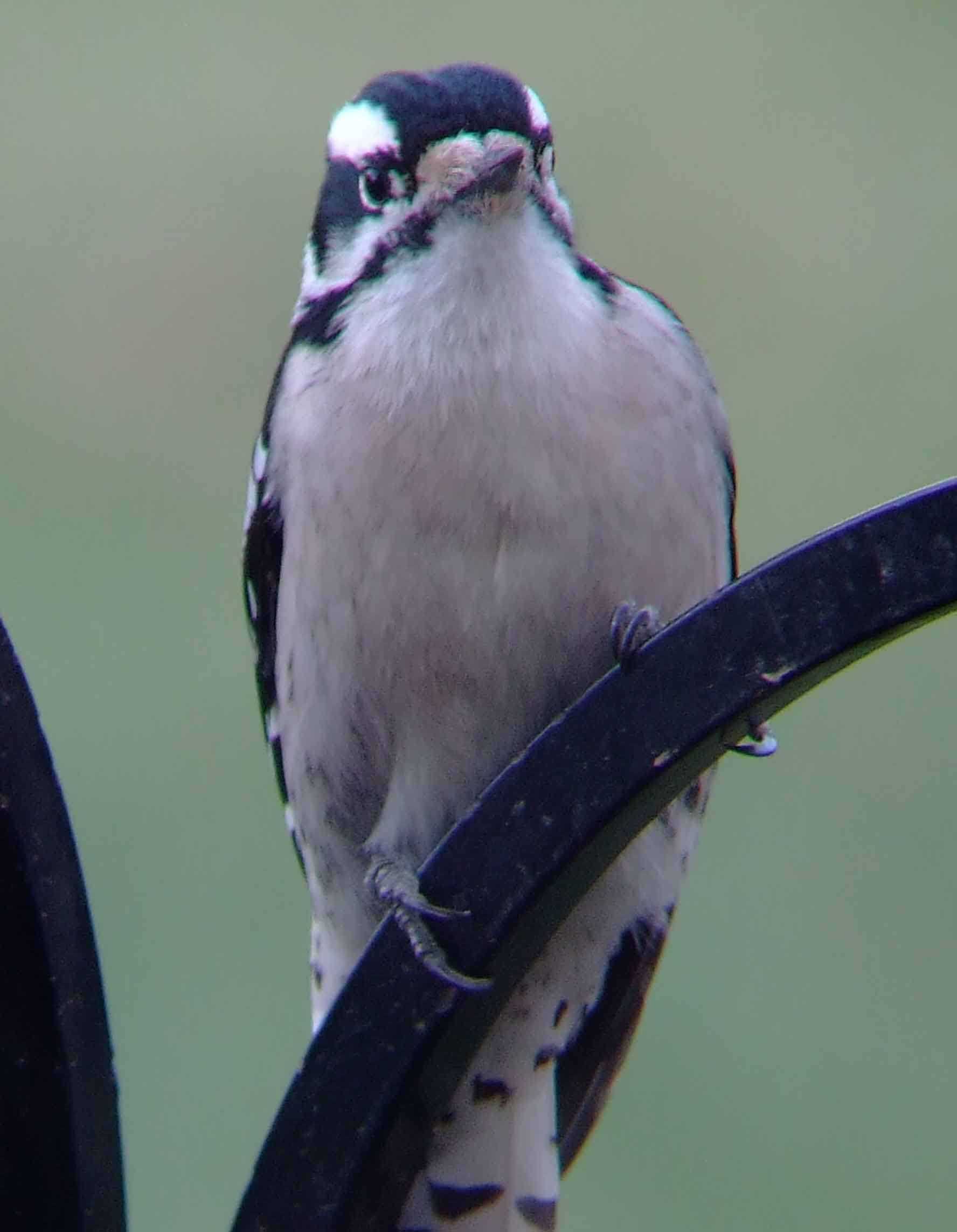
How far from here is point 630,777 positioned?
1.51m

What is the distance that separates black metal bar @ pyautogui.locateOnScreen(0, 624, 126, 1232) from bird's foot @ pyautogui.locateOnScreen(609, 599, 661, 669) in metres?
0.56

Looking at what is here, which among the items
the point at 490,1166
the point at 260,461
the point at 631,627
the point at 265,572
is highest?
the point at 260,461

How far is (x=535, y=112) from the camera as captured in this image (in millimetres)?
2061

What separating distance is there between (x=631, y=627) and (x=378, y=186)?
2.00 feet

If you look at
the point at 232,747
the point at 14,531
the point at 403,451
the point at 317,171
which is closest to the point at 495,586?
the point at 403,451

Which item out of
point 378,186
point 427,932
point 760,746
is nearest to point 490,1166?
point 760,746

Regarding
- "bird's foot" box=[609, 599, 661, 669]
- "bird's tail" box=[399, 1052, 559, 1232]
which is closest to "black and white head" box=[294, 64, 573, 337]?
"bird's foot" box=[609, 599, 661, 669]

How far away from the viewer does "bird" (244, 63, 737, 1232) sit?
2.04m

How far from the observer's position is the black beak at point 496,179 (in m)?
1.96

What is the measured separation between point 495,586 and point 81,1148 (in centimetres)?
78

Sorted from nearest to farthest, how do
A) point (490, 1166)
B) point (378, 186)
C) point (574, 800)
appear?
1. point (574, 800)
2. point (378, 186)
3. point (490, 1166)

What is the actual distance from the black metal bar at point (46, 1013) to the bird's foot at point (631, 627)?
0.56m

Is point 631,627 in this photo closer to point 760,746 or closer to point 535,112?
point 760,746

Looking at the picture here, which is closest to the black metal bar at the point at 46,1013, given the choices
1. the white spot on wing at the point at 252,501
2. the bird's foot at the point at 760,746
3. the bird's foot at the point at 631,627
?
the bird's foot at the point at 631,627
